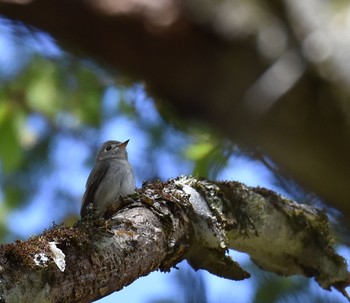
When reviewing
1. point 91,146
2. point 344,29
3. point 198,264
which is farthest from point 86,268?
point 91,146

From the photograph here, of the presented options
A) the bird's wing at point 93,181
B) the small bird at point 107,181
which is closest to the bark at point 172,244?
the small bird at point 107,181

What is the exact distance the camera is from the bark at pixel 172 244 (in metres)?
2.41

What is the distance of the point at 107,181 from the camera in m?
6.12

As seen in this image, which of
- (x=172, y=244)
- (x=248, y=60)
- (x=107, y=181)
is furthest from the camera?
(x=107, y=181)

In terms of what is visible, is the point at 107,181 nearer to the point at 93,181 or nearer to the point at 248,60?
the point at 93,181

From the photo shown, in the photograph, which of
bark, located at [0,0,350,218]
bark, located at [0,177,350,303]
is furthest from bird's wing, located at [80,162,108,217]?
bark, located at [0,0,350,218]

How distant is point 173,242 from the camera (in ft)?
10.2

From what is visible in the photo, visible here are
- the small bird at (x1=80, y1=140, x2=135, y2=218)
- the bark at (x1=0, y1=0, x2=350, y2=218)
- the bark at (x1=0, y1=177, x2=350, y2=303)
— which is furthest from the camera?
the small bird at (x1=80, y1=140, x2=135, y2=218)

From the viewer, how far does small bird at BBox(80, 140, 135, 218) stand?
582cm

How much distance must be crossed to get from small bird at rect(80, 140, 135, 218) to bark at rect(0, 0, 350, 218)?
4826 millimetres

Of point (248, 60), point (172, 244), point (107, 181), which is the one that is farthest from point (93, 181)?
point (248, 60)

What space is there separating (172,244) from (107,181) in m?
3.09

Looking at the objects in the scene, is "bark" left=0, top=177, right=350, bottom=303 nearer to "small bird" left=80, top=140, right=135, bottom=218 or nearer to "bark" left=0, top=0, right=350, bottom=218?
"bark" left=0, top=0, right=350, bottom=218

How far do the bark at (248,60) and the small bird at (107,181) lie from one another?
483cm
